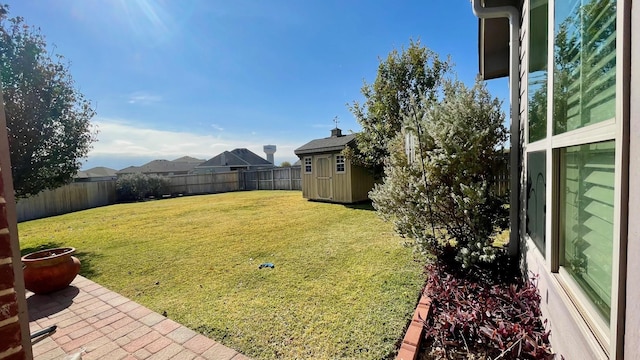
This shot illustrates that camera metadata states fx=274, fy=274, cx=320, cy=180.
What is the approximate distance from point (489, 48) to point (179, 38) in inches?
301

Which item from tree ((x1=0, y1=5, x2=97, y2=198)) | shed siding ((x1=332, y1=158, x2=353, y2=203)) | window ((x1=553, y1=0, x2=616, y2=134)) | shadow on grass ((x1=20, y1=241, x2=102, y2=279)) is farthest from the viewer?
shed siding ((x1=332, y1=158, x2=353, y2=203))

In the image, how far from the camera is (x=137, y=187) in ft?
57.9

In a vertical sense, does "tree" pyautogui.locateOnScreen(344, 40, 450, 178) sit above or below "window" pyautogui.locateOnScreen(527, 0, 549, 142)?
above

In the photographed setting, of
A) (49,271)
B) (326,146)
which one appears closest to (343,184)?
(326,146)

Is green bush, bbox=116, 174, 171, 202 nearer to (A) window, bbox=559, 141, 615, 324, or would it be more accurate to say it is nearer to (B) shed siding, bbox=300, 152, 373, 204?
(B) shed siding, bbox=300, 152, 373, 204

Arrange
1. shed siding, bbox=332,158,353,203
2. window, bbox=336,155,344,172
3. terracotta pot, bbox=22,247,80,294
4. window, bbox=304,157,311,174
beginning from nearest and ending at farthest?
terracotta pot, bbox=22,247,80,294, shed siding, bbox=332,158,353,203, window, bbox=336,155,344,172, window, bbox=304,157,311,174

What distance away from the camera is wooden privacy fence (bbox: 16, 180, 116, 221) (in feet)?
39.6

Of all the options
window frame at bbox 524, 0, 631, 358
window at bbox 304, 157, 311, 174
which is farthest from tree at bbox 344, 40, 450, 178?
window frame at bbox 524, 0, 631, 358

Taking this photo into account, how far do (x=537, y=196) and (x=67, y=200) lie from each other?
18.7 m

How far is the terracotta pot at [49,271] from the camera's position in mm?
3795

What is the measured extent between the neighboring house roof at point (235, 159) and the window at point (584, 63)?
36.7m

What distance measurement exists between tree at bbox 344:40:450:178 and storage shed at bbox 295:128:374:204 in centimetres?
114

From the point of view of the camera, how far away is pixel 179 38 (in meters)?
7.65

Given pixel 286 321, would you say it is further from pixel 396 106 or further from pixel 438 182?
pixel 396 106
